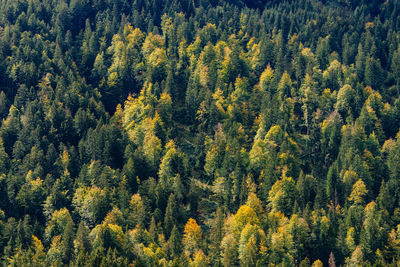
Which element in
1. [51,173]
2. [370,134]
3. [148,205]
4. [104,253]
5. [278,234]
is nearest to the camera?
[104,253]

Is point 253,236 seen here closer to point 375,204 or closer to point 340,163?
point 375,204

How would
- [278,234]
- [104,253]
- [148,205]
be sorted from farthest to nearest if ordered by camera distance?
[148,205]
[278,234]
[104,253]

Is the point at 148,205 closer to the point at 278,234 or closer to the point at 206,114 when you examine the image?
the point at 278,234

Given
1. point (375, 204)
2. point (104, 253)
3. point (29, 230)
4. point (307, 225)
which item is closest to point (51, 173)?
point (29, 230)

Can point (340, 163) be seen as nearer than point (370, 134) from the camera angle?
Yes

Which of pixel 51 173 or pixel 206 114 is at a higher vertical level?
pixel 206 114

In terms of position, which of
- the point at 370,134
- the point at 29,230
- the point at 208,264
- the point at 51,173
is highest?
the point at 370,134

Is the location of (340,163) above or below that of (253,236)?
above

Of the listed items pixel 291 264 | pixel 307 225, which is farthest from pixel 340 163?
pixel 291 264

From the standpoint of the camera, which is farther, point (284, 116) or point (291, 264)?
point (284, 116)
